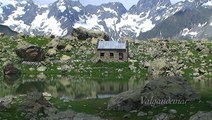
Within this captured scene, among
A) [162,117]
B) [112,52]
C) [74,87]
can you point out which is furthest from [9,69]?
[162,117]

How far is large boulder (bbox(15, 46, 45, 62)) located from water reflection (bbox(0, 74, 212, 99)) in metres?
24.2

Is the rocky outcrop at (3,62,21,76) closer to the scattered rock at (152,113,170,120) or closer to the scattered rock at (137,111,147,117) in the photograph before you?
the scattered rock at (137,111,147,117)

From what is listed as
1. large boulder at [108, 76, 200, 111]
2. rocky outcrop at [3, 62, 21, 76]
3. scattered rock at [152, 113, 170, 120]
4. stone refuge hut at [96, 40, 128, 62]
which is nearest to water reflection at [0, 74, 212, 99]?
rocky outcrop at [3, 62, 21, 76]

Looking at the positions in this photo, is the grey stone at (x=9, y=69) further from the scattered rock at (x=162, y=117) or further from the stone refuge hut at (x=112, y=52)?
the scattered rock at (x=162, y=117)

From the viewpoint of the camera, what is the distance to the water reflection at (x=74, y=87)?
78725 mm

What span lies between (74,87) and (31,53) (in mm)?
49729

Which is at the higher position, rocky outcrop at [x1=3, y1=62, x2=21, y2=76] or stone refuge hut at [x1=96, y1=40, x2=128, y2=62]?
stone refuge hut at [x1=96, y1=40, x2=128, y2=62]

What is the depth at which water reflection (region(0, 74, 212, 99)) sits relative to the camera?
78.7m

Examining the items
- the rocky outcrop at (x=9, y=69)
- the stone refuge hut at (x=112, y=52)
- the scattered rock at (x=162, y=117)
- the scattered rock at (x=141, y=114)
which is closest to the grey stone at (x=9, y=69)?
the rocky outcrop at (x=9, y=69)

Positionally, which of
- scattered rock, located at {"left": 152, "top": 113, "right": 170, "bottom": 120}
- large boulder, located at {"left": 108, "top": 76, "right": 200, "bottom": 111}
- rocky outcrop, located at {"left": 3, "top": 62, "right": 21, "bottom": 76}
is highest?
rocky outcrop, located at {"left": 3, "top": 62, "right": 21, "bottom": 76}

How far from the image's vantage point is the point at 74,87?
90.2m

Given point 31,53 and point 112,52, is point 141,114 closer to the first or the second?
point 31,53

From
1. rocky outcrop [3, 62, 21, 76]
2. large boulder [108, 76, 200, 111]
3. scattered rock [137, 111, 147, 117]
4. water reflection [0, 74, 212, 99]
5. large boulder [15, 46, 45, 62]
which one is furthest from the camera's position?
large boulder [15, 46, 45, 62]

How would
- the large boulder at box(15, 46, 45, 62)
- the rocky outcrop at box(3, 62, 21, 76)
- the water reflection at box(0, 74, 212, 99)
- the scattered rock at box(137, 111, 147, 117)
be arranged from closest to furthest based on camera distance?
the scattered rock at box(137, 111, 147, 117) < the water reflection at box(0, 74, 212, 99) < the rocky outcrop at box(3, 62, 21, 76) < the large boulder at box(15, 46, 45, 62)
